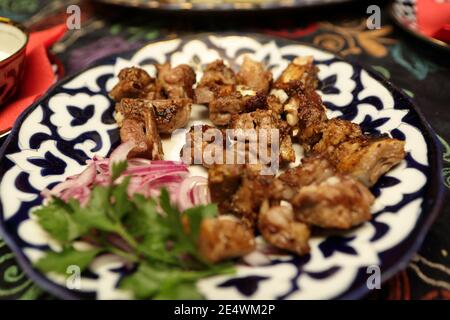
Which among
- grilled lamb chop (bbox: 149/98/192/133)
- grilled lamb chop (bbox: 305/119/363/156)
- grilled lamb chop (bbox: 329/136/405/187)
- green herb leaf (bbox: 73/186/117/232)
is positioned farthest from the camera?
grilled lamb chop (bbox: 149/98/192/133)

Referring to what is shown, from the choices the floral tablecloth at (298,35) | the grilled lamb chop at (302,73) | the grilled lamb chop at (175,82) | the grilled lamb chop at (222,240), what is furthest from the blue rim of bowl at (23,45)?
the grilled lamb chop at (222,240)

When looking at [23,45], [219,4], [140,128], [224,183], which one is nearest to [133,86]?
[140,128]

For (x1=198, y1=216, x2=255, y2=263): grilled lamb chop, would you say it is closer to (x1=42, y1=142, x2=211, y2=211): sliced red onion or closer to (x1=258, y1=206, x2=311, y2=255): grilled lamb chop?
(x1=258, y1=206, x2=311, y2=255): grilled lamb chop

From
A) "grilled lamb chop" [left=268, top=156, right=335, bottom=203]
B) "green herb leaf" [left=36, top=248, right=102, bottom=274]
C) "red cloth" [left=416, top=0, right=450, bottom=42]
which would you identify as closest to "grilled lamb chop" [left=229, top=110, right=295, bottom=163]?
"grilled lamb chop" [left=268, top=156, right=335, bottom=203]

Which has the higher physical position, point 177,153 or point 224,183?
point 224,183

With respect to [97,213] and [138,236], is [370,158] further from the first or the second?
[97,213]

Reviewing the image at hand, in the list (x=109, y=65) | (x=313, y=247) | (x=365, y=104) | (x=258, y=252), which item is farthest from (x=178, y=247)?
(x=109, y=65)

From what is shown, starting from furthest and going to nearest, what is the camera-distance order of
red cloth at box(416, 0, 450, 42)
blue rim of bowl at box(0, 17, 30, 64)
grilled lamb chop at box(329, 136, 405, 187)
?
red cloth at box(416, 0, 450, 42)
blue rim of bowl at box(0, 17, 30, 64)
grilled lamb chop at box(329, 136, 405, 187)
